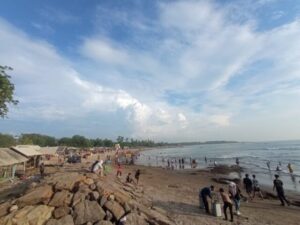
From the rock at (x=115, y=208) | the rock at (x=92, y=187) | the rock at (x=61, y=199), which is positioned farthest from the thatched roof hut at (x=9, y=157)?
the rock at (x=115, y=208)

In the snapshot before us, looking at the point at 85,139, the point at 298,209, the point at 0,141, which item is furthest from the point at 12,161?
the point at 85,139

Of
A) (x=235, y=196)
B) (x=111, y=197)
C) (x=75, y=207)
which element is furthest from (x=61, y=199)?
(x=235, y=196)

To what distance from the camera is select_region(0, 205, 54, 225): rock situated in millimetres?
11250

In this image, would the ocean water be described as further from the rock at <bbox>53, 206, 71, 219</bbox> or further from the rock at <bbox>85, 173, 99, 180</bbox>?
the rock at <bbox>53, 206, 71, 219</bbox>

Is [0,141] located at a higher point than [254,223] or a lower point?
higher

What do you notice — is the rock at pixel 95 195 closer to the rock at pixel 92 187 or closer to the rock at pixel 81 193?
the rock at pixel 81 193

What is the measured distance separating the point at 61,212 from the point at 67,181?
1.94m

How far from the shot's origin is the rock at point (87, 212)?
1163cm

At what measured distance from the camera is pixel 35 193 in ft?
41.7

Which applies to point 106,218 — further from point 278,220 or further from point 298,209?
point 298,209

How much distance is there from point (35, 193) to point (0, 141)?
6116 cm

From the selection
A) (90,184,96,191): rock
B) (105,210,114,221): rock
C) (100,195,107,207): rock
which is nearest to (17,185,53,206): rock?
(90,184,96,191): rock

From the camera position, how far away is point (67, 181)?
540 inches

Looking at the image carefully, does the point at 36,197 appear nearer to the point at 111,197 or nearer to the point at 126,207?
the point at 111,197
